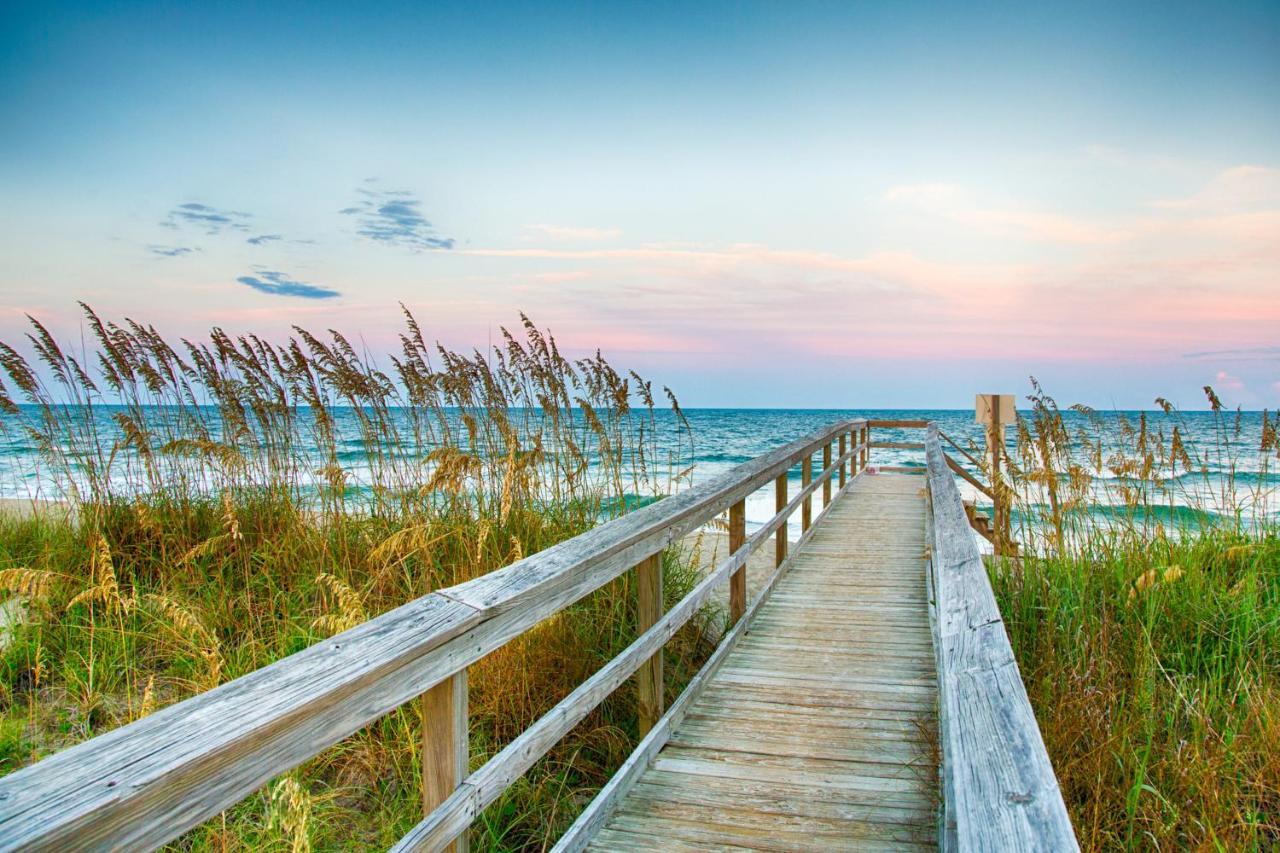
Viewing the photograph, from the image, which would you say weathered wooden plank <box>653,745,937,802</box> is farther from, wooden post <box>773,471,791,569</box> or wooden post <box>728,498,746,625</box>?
wooden post <box>773,471,791,569</box>

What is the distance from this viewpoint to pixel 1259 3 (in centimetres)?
1081

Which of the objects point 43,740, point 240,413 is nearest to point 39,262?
point 240,413

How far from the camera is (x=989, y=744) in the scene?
1.15 meters

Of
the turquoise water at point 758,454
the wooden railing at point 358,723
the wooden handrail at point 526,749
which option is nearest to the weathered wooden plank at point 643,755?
the wooden railing at point 358,723

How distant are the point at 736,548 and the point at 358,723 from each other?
3.30 m

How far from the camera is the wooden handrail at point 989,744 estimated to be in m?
0.91

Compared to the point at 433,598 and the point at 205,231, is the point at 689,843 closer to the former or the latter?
the point at 433,598

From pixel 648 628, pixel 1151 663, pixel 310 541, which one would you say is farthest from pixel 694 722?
pixel 310 541

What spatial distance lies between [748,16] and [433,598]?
12414 mm

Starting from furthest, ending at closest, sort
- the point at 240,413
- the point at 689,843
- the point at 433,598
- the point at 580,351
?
the point at 580,351 < the point at 240,413 < the point at 689,843 < the point at 433,598

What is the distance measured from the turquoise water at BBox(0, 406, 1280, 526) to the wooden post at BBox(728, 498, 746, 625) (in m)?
1.50

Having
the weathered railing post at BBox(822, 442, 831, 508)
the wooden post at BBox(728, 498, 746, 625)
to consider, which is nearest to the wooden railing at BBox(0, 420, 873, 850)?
the wooden post at BBox(728, 498, 746, 625)

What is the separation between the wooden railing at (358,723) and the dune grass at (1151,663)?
1.74 m

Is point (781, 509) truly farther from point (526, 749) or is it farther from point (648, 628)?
point (526, 749)
